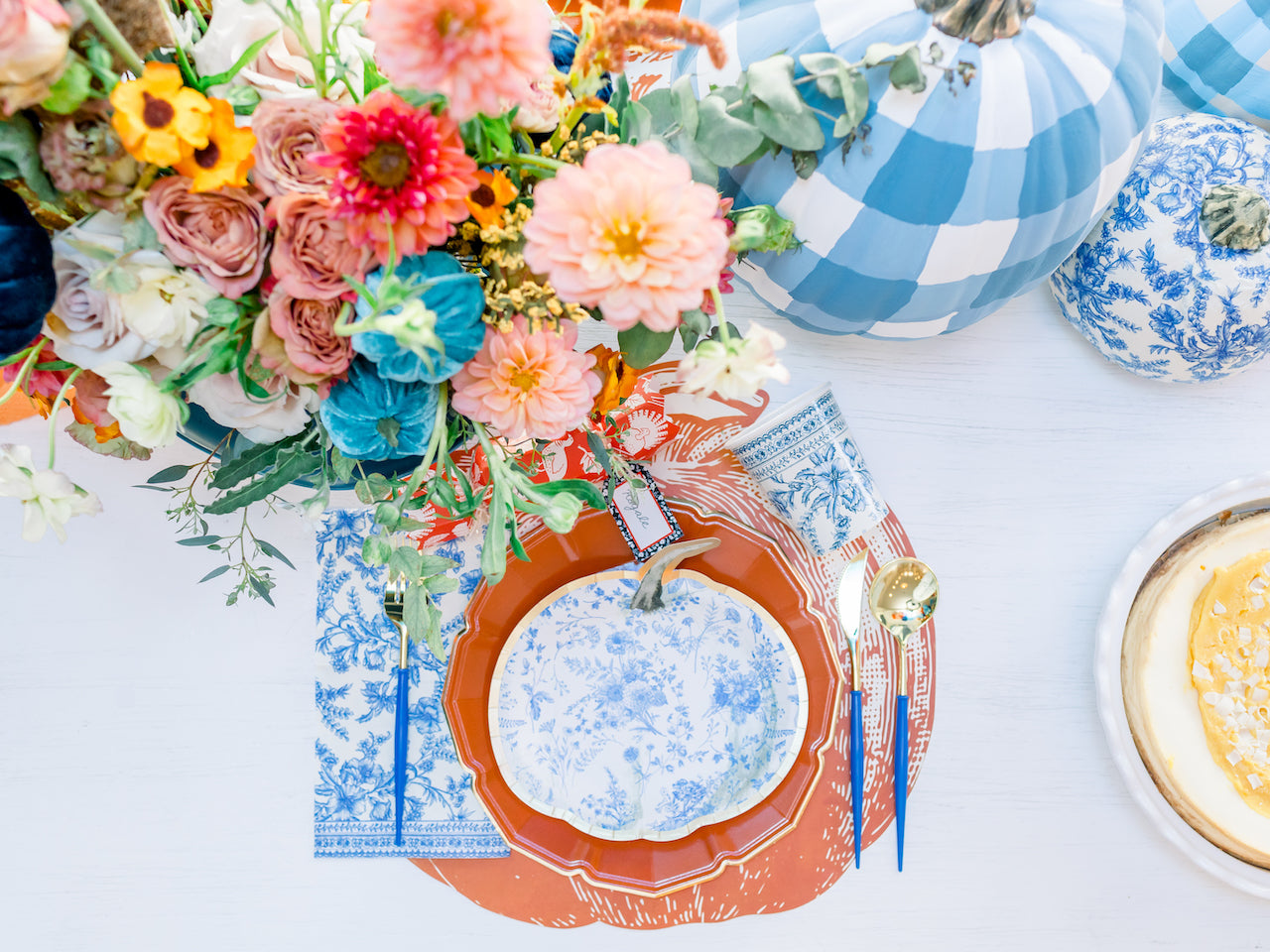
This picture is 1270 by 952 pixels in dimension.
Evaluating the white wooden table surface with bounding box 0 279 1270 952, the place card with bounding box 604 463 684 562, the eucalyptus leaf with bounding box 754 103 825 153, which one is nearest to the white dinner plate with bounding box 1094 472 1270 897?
the white wooden table surface with bounding box 0 279 1270 952

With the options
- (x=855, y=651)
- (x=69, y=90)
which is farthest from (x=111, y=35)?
(x=855, y=651)

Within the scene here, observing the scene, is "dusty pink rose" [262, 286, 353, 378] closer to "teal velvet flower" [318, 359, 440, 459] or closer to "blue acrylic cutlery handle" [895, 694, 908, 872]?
"teal velvet flower" [318, 359, 440, 459]

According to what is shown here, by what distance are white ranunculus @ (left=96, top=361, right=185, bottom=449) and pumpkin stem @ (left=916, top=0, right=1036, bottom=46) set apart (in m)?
0.50

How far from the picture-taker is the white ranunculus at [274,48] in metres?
0.44

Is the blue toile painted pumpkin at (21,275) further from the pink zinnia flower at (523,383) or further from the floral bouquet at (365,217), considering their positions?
the pink zinnia flower at (523,383)

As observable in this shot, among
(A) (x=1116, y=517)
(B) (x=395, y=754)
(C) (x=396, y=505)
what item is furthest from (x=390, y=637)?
(A) (x=1116, y=517)

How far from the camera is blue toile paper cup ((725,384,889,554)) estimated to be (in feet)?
2.36

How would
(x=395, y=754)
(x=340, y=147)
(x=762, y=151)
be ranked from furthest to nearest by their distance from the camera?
(x=395, y=754), (x=762, y=151), (x=340, y=147)

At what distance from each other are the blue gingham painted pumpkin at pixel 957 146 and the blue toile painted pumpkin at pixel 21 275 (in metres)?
0.41

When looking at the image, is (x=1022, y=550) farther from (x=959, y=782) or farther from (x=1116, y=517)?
(x=959, y=782)

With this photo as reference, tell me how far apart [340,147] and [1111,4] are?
0.49m

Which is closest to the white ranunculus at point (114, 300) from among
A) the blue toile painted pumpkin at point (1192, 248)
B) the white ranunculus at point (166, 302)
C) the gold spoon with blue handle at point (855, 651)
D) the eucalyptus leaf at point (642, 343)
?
the white ranunculus at point (166, 302)

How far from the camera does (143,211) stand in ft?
1.37

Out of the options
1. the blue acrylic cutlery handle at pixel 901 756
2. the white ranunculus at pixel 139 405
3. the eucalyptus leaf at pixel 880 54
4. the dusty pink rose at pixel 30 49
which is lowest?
the blue acrylic cutlery handle at pixel 901 756
